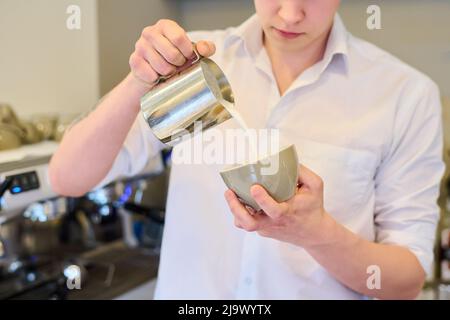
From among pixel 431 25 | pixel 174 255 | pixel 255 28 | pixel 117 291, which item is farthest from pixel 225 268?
pixel 431 25

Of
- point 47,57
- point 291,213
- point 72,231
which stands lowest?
point 72,231

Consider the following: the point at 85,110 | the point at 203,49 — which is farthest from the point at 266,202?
the point at 85,110

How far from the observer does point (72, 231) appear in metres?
0.96

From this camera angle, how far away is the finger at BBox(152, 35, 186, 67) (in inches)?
18.8

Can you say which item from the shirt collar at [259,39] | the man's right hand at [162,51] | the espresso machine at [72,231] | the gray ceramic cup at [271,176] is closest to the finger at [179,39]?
the man's right hand at [162,51]

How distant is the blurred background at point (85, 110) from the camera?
2.15 ft

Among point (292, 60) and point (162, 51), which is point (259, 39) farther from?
point (162, 51)

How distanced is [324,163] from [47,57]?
0.38 m

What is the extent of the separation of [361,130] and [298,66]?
4.4 inches

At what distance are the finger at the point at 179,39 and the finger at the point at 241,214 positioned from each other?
0.13 metres

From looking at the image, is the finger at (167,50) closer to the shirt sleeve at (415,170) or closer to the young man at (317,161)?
the young man at (317,161)

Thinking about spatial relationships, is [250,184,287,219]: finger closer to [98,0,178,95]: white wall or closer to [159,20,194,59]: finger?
[159,20,194,59]: finger

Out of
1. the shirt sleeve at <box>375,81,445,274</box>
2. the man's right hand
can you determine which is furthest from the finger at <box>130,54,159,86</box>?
the shirt sleeve at <box>375,81,445,274</box>

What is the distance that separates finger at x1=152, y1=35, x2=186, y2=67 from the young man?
107 millimetres
